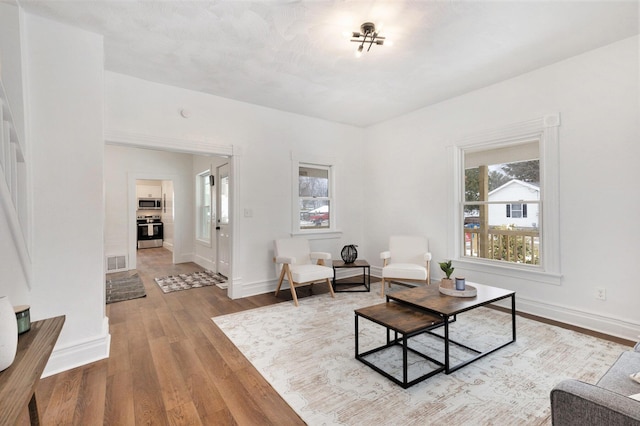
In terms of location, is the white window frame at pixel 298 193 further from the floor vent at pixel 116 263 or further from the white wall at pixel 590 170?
the floor vent at pixel 116 263

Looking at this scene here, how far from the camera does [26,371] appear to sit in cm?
104

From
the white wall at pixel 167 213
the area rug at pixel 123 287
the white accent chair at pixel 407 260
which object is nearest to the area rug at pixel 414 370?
the white accent chair at pixel 407 260

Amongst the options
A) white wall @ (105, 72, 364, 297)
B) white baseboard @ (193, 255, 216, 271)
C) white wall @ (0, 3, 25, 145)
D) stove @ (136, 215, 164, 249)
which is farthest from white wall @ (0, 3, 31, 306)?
stove @ (136, 215, 164, 249)

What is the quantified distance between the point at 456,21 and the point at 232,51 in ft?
6.53

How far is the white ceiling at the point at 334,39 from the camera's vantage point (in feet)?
7.57

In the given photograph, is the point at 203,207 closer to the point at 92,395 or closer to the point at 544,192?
the point at 92,395

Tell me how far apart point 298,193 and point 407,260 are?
77.1 inches

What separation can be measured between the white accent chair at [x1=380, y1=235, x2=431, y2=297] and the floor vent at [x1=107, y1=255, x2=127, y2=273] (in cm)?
529

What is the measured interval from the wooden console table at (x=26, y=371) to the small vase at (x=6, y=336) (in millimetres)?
31

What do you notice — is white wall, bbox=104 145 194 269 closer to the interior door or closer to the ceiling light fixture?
the interior door

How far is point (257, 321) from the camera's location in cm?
335

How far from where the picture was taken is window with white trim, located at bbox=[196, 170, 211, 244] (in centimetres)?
664

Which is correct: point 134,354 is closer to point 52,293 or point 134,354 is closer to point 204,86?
point 52,293

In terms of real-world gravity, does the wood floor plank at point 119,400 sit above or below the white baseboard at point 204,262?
below
